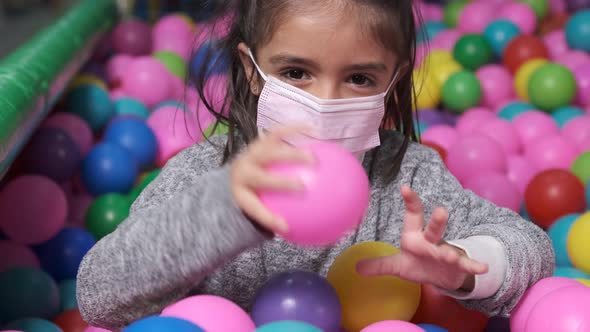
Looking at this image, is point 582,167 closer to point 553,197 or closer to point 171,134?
point 553,197

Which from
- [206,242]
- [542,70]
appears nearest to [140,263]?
[206,242]

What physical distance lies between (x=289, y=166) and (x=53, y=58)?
123 cm

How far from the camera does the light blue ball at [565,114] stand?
2129 mm

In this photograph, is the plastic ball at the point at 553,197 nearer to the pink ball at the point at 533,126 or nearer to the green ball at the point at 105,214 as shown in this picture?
the pink ball at the point at 533,126

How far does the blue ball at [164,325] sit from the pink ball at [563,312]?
15.9 inches

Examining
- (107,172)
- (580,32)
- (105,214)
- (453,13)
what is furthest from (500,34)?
(105,214)

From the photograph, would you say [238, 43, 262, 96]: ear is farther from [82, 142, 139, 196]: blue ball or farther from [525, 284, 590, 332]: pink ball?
[82, 142, 139, 196]: blue ball

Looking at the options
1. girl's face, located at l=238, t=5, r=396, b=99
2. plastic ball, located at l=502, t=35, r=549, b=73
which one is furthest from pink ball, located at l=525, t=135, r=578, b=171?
girl's face, located at l=238, t=5, r=396, b=99

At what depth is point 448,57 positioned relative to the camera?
2557 millimetres

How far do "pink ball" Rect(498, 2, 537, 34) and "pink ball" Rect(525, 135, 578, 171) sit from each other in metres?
1.02

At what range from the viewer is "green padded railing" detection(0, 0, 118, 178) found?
4.18ft

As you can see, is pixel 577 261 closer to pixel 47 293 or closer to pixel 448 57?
pixel 47 293

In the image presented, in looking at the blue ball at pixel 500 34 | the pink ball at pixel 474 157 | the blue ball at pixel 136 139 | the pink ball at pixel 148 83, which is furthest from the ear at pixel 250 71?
the blue ball at pixel 500 34

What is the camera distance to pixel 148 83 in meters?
2.31
